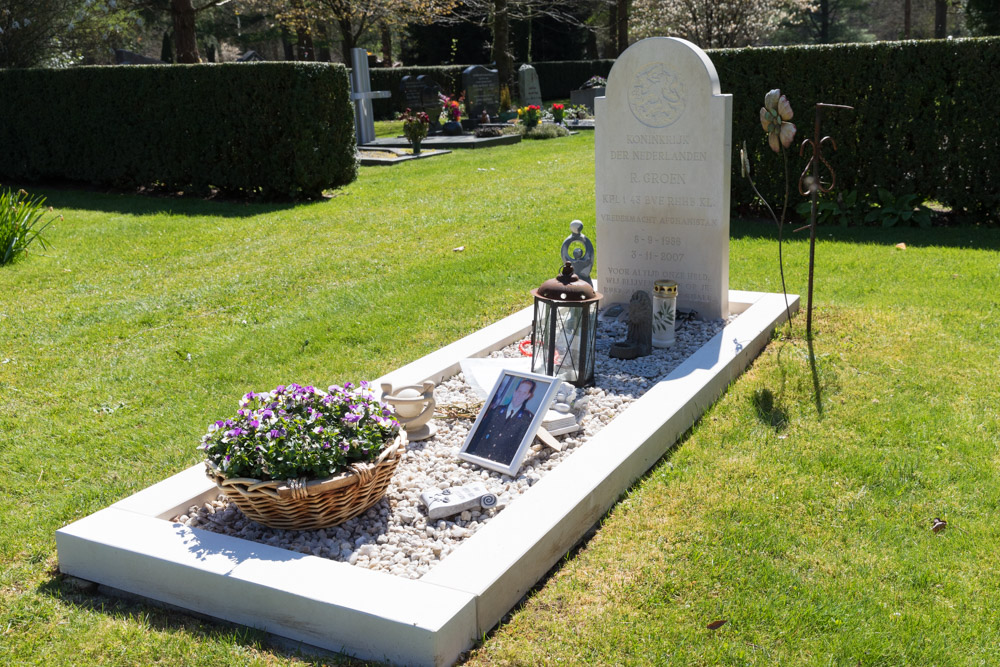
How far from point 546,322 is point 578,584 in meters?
1.89

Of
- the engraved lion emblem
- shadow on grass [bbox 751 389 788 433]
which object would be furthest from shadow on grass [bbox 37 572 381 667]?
the engraved lion emblem

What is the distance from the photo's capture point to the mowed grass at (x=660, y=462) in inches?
120

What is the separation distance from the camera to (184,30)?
17.3 meters

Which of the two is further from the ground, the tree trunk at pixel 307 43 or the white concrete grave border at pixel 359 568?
the tree trunk at pixel 307 43

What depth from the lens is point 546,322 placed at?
493 centimetres

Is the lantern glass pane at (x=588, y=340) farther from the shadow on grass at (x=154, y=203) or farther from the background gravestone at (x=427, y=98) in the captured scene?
the background gravestone at (x=427, y=98)

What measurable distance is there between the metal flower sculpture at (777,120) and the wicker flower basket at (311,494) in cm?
323

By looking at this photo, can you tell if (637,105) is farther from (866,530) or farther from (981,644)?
(981,644)

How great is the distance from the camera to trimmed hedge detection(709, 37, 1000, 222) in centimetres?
914

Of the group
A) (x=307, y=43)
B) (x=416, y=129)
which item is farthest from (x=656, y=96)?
(x=307, y=43)

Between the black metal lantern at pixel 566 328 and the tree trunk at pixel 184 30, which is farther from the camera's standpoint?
the tree trunk at pixel 184 30

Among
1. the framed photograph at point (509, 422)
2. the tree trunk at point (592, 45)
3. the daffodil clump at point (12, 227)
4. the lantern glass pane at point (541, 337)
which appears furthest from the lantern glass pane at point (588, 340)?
the tree trunk at point (592, 45)

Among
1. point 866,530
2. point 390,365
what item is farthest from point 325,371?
→ point 866,530

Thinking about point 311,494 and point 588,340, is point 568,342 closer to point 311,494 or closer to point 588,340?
point 588,340
